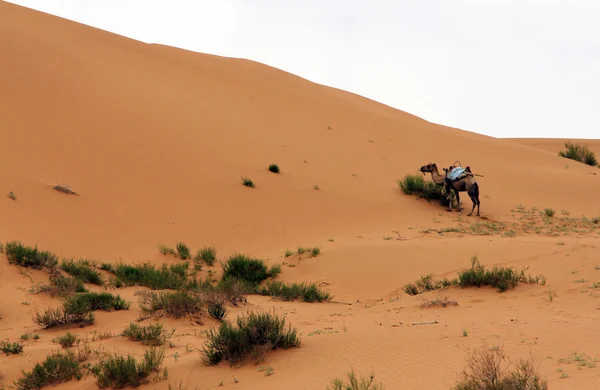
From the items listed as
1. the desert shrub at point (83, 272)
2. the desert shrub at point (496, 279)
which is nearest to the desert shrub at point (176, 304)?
the desert shrub at point (83, 272)

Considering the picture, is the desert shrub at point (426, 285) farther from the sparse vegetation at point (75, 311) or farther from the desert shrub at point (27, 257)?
the desert shrub at point (27, 257)

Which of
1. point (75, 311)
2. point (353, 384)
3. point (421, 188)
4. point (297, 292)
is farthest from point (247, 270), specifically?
point (421, 188)

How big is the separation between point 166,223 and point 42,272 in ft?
17.0

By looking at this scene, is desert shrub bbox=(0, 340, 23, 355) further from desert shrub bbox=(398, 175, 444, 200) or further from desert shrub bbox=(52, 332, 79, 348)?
desert shrub bbox=(398, 175, 444, 200)

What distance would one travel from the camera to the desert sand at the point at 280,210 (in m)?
7.86

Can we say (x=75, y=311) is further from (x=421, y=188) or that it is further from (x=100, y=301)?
(x=421, y=188)

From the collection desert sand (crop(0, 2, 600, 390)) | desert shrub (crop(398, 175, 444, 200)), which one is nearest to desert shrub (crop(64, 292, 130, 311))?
desert sand (crop(0, 2, 600, 390))

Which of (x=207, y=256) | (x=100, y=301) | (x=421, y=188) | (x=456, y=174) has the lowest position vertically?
(x=100, y=301)

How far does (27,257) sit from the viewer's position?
42.5 ft

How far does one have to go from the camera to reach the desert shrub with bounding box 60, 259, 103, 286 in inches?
516

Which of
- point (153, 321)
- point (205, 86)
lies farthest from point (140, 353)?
point (205, 86)

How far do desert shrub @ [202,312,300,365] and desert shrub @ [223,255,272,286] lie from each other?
6.43 m

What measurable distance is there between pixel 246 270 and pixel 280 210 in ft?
18.3

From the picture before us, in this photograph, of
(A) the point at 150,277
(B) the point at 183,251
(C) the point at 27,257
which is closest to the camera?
(C) the point at 27,257
